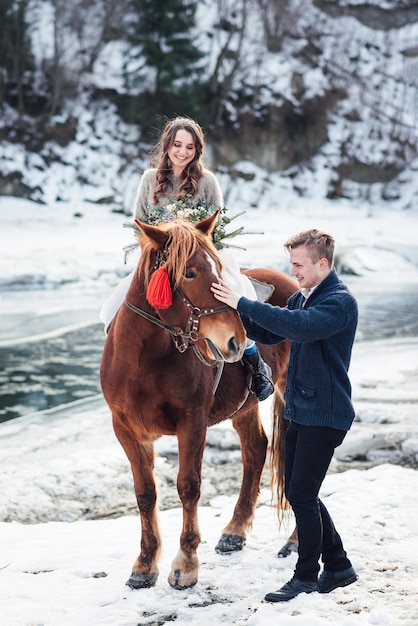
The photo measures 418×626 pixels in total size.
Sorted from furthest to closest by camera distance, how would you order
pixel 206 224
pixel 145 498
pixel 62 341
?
pixel 62 341
pixel 145 498
pixel 206 224

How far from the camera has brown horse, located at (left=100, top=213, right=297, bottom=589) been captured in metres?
2.96

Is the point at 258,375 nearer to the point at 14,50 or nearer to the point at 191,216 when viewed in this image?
the point at 191,216

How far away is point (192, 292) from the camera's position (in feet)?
9.73

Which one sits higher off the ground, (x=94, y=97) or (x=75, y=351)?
(x=94, y=97)

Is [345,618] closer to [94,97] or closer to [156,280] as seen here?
[156,280]

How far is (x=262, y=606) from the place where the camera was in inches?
122

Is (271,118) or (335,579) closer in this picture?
(335,579)

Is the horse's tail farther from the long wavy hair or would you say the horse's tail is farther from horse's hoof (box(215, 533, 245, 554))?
the long wavy hair

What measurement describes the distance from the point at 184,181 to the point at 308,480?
2.00m

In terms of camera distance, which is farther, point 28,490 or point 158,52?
point 158,52

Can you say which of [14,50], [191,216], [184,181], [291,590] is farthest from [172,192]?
[14,50]

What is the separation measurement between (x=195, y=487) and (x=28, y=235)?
15.8 m

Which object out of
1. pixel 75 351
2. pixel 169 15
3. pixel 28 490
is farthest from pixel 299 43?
pixel 28 490

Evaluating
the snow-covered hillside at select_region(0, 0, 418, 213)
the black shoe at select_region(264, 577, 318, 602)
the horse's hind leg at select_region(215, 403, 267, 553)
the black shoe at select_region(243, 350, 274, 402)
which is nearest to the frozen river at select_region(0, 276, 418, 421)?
the horse's hind leg at select_region(215, 403, 267, 553)
